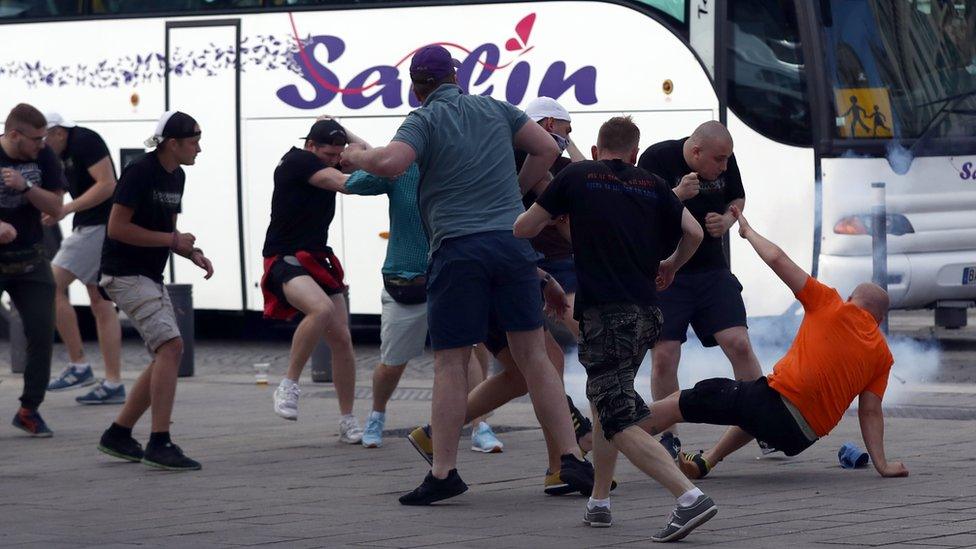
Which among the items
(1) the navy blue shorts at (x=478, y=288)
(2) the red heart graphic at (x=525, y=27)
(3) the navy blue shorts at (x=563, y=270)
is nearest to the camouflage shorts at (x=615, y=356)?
(1) the navy blue shorts at (x=478, y=288)

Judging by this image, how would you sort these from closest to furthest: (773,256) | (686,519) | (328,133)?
(686,519) < (773,256) < (328,133)

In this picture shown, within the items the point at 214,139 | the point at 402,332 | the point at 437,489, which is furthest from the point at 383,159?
the point at 214,139

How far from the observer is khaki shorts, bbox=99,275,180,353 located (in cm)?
837

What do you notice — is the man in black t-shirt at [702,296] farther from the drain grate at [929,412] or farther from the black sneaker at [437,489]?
the drain grate at [929,412]

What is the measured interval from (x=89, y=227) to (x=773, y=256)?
626 centimetres

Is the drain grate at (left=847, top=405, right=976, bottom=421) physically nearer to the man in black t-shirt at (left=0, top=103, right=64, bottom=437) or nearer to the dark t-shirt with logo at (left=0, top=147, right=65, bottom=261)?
A: the man in black t-shirt at (left=0, top=103, right=64, bottom=437)

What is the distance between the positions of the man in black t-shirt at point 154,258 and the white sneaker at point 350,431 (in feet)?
3.60

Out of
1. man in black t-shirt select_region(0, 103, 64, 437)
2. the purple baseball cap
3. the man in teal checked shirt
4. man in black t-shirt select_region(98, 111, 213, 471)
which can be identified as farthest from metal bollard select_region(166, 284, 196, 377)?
the purple baseball cap

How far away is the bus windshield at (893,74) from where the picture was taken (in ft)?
42.0

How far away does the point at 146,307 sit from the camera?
839 centimetres

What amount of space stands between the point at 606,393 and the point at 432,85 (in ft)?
5.28

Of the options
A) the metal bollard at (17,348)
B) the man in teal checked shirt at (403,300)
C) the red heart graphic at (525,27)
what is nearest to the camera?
the man in teal checked shirt at (403,300)

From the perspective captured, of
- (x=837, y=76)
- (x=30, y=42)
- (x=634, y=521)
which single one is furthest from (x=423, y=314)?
(x=30, y=42)

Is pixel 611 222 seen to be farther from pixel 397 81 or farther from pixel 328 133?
pixel 397 81
